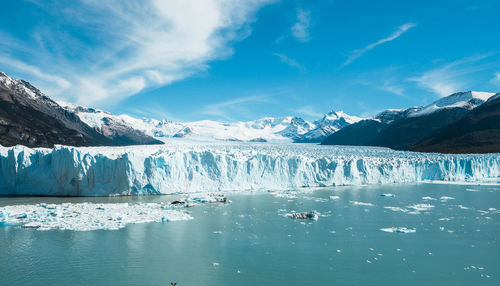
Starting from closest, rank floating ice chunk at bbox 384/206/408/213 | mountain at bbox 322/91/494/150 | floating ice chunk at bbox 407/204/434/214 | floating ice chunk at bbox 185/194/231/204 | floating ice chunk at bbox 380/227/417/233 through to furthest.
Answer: floating ice chunk at bbox 380/227/417/233 < floating ice chunk at bbox 407/204/434/214 < floating ice chunk at bbox 384/206/408/213 < floating ice chunk at bbox 185/194/231/204 < mountain at bbox 322/91/494/150

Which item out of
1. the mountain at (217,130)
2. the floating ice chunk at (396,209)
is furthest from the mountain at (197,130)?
the floating ice chunk at (396,209)

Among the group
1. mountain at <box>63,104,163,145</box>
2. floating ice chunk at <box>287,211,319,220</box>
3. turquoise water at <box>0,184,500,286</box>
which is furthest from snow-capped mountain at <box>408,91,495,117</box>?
floating ice chunk at <box>287,211,319,220</box>

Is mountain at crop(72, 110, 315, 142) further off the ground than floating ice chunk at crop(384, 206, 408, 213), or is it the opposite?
mountain at crop(72, 110, 315, 142)

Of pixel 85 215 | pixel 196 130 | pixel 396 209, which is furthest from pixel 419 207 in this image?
pixel 196 130

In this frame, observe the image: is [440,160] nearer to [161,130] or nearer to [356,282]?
[356,282]

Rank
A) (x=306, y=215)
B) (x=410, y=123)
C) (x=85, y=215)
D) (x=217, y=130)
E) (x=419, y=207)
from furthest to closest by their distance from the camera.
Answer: (x=217, y=130), (x=410, y=123), (x=419, y=207), (x=306, y=215), (x=85, y=215)

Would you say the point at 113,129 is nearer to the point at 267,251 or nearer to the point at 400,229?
the point at 400,229

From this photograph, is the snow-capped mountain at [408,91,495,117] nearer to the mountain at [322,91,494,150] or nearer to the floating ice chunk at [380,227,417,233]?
the mountain at [322,91,494,150]
